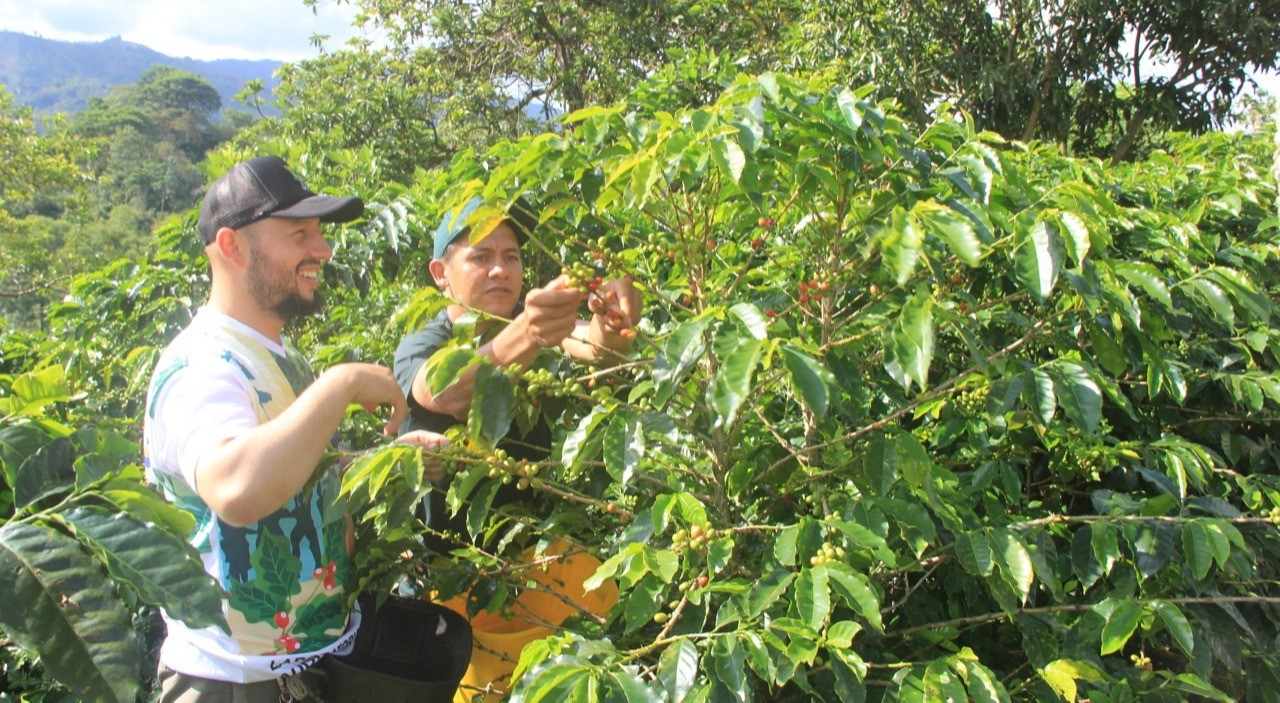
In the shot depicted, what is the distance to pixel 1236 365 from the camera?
283cm

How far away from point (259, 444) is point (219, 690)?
569 mm

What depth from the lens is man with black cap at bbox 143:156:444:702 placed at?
1.49 m

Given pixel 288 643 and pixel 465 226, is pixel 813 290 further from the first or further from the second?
pixel 288 643

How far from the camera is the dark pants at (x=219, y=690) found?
169 cm

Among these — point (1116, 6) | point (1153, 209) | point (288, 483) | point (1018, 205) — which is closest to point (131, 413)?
point (288, 483)

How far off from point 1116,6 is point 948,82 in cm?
162

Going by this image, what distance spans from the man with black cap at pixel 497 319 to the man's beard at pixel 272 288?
1.03 feet

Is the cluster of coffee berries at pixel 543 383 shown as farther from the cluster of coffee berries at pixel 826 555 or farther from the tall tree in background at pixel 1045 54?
the tall tree in background at pixel 1045 54


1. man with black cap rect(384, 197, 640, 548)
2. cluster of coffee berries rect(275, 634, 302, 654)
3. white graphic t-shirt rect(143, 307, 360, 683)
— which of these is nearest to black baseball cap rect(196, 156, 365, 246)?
white graphic t-shirt rect(143, 307, 360, 683)

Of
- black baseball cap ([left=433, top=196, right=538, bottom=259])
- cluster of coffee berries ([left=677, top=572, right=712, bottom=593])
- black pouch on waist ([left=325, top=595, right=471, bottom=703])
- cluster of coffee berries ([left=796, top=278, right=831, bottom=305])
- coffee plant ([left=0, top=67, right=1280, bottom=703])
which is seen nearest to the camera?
coffee plant ([left=0, top=67, right=1280, bottom=703])

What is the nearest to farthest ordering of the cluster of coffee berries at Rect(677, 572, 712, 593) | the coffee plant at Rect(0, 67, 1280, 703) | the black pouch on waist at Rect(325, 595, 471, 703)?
1. the coffee plant at Rect(0, 67, 1280, 703)
2. the cluster of coffee berries at Rect(677, 572, 712, 593)
3. the black pouch on waist at Rect(325, 595, 471, 703)

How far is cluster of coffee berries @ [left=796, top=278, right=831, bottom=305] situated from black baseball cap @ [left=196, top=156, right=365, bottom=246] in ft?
3.19

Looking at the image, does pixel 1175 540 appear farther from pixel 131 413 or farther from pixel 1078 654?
pixel 131 413

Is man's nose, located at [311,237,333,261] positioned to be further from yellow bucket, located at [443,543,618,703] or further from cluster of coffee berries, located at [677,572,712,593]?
cluster of coffee berries, located at [677,572,712,593]
